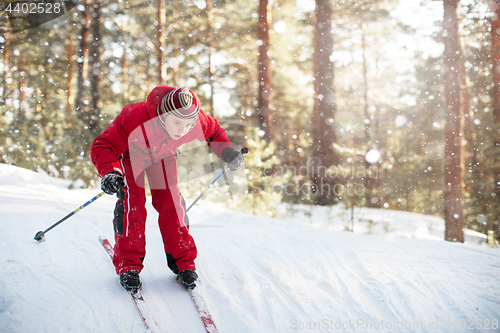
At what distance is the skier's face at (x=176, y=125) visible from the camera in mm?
2064

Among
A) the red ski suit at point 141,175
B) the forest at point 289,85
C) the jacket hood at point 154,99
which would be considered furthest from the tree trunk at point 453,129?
the jacket hood at point 154,99

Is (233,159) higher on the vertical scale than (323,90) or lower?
lower

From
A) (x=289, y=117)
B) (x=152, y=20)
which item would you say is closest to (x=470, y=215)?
(x=289, y=117)

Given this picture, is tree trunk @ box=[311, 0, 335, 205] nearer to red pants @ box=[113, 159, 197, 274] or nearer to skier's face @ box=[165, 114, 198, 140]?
red pants @ box=[113, 159, 197, 274]

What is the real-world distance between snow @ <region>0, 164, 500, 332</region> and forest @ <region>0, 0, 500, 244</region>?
10.5 ft

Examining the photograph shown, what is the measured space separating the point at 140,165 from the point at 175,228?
629mm

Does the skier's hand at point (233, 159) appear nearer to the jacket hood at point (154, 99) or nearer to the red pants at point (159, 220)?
the red pants at point (159, 220)

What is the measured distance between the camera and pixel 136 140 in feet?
7.22

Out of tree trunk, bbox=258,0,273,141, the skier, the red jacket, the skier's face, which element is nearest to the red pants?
the skier

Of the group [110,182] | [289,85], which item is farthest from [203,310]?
[289,85]

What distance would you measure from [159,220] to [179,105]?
3.36ft

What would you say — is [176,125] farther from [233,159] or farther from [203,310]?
[203,310]

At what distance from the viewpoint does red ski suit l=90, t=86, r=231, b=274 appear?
6.93ft

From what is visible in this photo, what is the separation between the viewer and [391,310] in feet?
6.45
